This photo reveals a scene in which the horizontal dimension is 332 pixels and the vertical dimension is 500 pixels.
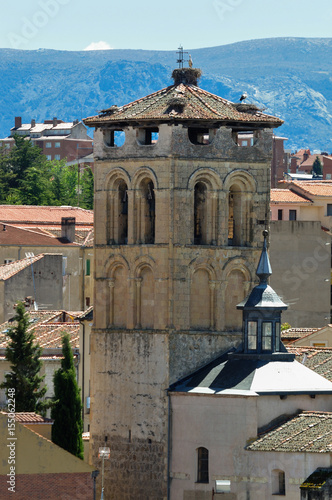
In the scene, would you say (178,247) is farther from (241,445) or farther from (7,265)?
(7,265)

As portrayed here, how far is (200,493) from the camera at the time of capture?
2448 inches

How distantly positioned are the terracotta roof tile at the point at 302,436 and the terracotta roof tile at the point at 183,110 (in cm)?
1109

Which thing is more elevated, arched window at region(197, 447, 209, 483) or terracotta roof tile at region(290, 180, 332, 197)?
terracotta roof tile at region(290, 180, 332, 197)

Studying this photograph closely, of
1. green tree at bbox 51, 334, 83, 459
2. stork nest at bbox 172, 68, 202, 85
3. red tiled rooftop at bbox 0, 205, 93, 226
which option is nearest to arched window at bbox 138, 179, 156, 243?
stork nest at bbox 172, 68, 202, 85

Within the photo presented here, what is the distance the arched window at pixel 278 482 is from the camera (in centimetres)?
5928

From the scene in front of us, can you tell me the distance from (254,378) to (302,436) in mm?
3238

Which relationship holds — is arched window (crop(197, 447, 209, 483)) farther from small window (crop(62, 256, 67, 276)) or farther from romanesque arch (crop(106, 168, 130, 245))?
small window (crop(62, 256, 67, 276))

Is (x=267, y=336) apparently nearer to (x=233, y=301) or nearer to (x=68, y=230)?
(x=233, y=301)

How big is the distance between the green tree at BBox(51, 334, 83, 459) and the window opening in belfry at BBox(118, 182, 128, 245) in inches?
284

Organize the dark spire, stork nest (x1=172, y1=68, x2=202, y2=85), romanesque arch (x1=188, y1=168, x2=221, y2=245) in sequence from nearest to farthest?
the dark spire
romanesque arch (x1=188, y1=168, x2=221, y2=245)
stork nest (x1=172, y1=68, x2=202, y2=85)

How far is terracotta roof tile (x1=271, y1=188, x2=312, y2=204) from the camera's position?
4862 inches

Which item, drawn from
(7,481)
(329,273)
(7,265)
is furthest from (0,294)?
(7,481)

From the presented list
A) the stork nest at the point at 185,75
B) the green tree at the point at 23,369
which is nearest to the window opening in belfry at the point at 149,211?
the stork nest at the point at 185,75

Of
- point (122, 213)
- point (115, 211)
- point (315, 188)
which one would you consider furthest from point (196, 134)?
point (315, 188)
